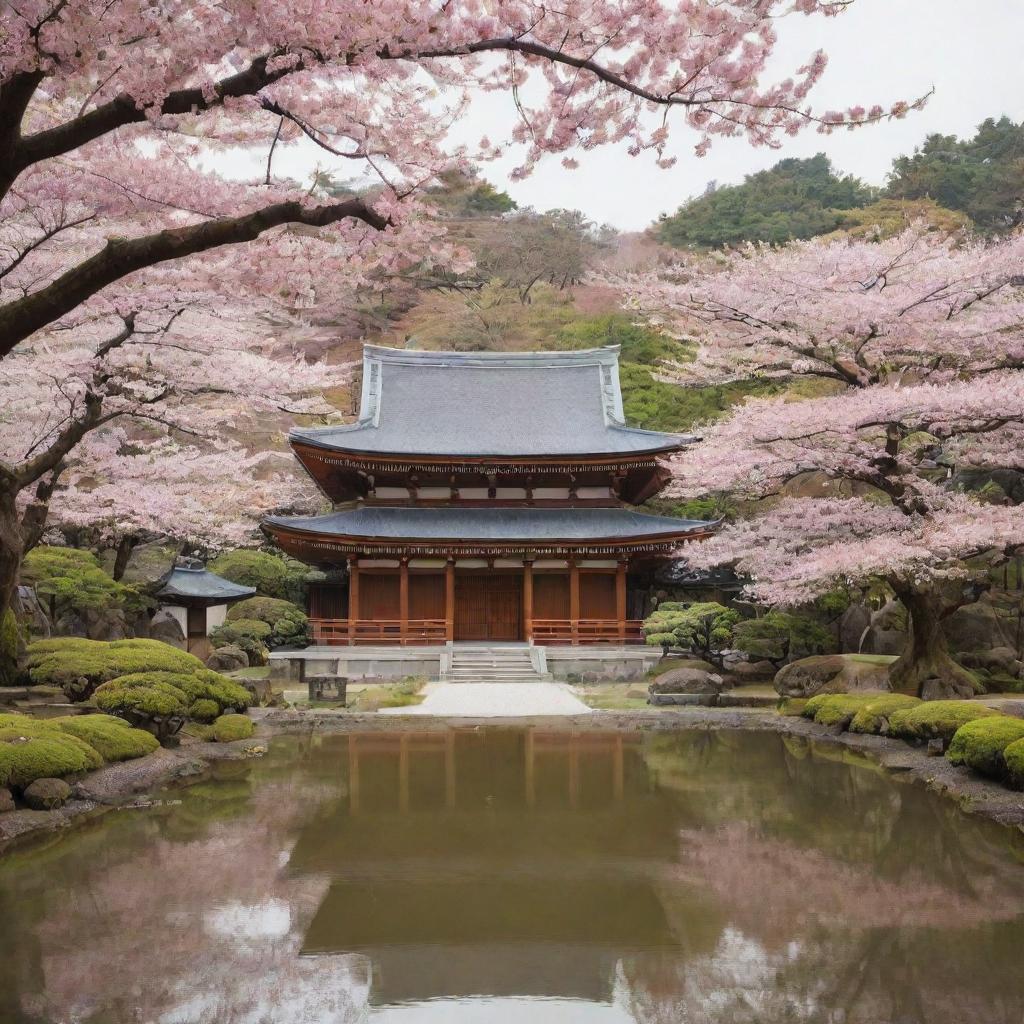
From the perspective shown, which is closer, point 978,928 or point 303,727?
point 978,928

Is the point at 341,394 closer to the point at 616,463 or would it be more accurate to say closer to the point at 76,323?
the point at 616,463

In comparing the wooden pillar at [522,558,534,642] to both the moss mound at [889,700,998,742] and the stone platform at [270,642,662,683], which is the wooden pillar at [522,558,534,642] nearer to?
the stone platform at [270,642,662,683]

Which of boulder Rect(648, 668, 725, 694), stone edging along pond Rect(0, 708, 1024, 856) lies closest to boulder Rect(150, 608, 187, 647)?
stone edging along pond Rect(0, 708, 1024, 856)

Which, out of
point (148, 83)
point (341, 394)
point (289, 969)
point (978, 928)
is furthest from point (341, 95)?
point (341, 394)

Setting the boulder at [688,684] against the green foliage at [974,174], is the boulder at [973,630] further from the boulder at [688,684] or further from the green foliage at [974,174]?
the green foliage at [974,174]

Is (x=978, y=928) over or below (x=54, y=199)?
below

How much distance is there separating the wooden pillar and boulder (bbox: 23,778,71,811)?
50.4 ft

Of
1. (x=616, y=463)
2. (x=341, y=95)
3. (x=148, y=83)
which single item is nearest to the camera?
(x=148, y=83)

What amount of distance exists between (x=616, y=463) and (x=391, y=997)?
19.9 meters

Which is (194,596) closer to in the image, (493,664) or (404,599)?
(404,599)

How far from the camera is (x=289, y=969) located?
4.96 m

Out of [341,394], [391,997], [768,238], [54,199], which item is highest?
[768,238]

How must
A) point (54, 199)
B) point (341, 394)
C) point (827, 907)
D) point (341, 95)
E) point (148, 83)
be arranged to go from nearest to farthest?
point (148, 83) < point (827, 907) < point (341, 95) < point (54, 199) < point (341, 394)

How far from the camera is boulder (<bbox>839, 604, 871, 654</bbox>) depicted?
874 inches
